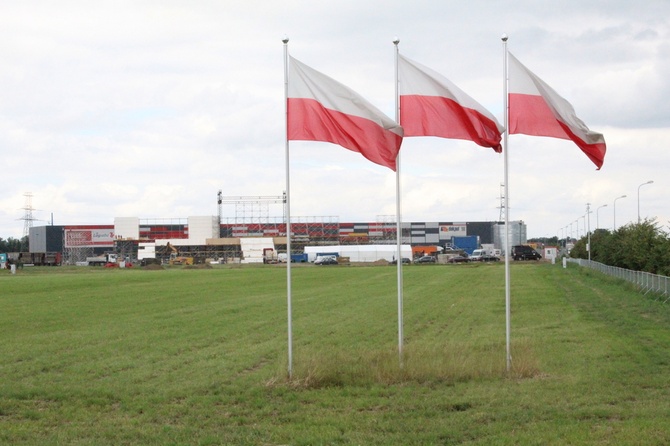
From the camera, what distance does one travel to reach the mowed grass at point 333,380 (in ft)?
34.9

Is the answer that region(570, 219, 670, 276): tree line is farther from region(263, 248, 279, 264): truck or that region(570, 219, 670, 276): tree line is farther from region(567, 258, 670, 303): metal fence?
region(263, 248, 279, 264): truck

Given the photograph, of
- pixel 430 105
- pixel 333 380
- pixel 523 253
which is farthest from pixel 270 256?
pixel 333 380

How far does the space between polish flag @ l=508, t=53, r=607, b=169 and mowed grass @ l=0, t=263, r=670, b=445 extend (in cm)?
430

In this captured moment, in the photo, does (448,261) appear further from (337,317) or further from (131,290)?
(337,317)

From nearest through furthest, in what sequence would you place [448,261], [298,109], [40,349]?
[298,109]
[40,349]
[448,261]

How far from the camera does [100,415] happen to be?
1214 centimetres

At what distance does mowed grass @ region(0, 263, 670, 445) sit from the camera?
10648 mm

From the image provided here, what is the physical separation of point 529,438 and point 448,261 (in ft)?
391

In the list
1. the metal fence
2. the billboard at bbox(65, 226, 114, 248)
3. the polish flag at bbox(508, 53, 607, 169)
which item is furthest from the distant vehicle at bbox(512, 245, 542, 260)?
the polish flag at bbox(508, 53, 607, 169)

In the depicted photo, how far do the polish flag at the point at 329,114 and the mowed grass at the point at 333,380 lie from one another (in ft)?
13.1

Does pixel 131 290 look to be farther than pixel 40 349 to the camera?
Yes

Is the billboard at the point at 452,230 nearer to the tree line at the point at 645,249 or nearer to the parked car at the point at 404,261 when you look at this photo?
the parked car at the point at 404,261

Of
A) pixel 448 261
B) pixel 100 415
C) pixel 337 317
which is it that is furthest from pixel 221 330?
pixel 448 261

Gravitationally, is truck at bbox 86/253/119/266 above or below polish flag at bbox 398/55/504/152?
below
